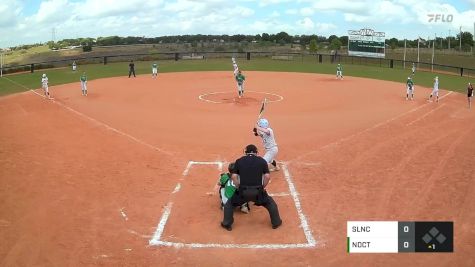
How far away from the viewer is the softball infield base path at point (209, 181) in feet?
30.7

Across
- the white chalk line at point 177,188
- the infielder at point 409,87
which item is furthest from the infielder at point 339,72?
the white chalk line at point 177,188

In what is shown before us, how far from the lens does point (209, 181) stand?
541 inches

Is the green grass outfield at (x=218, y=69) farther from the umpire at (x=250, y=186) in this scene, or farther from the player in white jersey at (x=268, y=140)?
the umpire at (x=250, y=186)

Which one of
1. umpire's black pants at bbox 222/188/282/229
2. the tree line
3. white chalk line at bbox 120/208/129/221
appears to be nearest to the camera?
umpire's black pants at bbox 222/188/282/229

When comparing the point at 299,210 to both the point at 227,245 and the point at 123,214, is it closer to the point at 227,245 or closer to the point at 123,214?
the point at 227,245

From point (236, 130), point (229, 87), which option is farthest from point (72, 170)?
point (229, 87)

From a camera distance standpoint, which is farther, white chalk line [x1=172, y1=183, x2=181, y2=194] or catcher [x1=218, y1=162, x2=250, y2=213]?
white chalk line [x1=172, y1=183, x2=181, y2=194]

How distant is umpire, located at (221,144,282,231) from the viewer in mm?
10242

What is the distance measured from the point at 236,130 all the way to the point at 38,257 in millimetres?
13085

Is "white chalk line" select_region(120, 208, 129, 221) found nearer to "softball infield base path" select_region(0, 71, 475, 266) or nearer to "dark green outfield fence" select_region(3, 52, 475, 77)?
"softball infield base path" select_region(0, 71, 475, 266)
